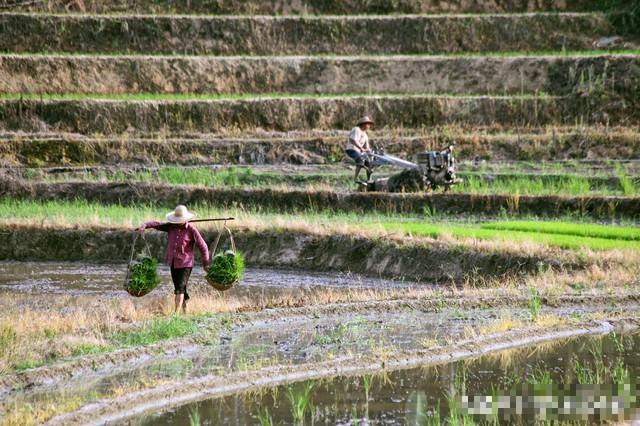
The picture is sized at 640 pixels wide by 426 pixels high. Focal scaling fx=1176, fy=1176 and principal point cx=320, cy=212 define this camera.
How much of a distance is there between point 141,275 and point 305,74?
47.9 feet

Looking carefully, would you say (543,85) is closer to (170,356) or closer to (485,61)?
(485,61)

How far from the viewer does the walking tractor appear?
17.2m

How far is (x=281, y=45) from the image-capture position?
2503cm

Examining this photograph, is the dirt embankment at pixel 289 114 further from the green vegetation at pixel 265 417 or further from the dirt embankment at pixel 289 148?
the green vegetation at pixel 265 417

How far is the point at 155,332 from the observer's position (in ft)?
28.7

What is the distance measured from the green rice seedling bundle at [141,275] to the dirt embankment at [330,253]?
3.51m

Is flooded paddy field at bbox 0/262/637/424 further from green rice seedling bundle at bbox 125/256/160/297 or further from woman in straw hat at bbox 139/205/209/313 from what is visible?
woman in straw hat at bbox 139/205/209/313

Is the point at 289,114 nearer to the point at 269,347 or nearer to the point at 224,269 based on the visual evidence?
the point at 224,269

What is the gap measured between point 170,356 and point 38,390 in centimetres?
126

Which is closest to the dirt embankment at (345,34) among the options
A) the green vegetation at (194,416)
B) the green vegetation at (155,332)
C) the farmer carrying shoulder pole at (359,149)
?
the farmer carrying shoulder pole at (359,149)

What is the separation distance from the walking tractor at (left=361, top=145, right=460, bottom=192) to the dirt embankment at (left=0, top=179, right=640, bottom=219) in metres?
0.53

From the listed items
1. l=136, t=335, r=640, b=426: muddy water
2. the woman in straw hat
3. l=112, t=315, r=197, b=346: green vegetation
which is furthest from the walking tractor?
l=136, t=335, r=640, b=426: muddy water

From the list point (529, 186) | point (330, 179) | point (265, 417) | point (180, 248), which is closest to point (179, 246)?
point (180, 248)

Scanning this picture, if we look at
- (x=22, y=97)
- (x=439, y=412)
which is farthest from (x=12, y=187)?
(x=439, y=412)
